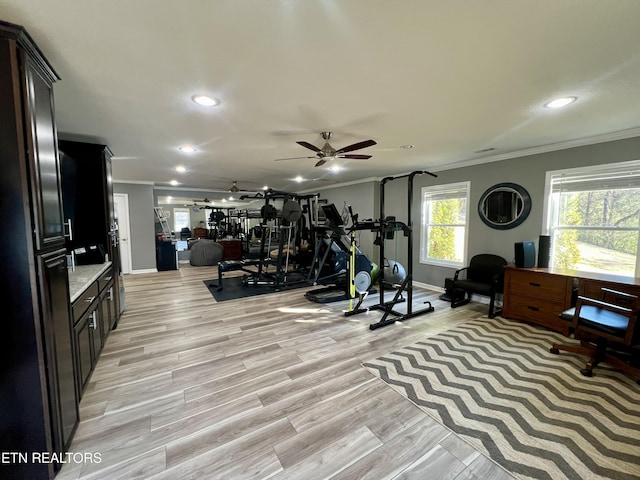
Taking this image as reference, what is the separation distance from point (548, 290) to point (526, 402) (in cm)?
198

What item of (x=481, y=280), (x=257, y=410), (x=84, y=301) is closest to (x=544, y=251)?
(x=481, y=280)

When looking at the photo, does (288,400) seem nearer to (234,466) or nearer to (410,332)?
(234,466)

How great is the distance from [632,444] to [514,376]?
76 cm

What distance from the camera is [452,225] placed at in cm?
496

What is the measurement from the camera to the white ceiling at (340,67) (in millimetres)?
1252

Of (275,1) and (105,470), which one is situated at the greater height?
(275,1)

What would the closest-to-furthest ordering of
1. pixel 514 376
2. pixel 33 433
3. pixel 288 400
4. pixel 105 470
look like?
pixel 33 433
pixel 105 470
pixel 288 400
pixel 514 376

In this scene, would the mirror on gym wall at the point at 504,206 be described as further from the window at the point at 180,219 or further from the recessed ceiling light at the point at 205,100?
the window at the point at 180,219

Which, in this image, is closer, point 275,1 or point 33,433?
point 275,1

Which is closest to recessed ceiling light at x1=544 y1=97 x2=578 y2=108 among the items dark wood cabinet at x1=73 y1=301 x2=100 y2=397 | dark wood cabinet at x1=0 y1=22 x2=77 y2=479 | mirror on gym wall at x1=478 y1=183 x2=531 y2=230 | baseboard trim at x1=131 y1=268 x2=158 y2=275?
mirror on gym wall at x1=478 y1=183 x2=531 y2=230

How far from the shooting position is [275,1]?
3.86 ft

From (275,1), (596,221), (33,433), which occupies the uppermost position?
(275,1)

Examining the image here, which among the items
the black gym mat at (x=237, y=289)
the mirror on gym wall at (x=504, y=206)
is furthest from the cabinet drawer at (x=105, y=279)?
the mirror on gym wall at (x=504, y=206)

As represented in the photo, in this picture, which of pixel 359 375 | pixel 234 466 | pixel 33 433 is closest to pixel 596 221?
pixel 359 375
